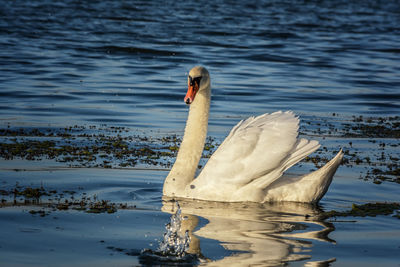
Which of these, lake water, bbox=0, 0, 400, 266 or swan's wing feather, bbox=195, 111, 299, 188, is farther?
swan's wing feather, bbox=195, 111, 299, 188

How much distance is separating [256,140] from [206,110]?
1.20m

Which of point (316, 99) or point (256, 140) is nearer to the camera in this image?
point (256, 140)

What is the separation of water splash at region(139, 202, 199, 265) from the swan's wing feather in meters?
1.49

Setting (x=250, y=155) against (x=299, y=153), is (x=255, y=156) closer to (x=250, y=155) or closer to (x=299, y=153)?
(x=250, y=155)

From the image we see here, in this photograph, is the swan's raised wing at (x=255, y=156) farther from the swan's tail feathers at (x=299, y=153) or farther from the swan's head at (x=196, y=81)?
the swan's head at (x=196, y=81)

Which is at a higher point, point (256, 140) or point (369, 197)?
point (256, 140)

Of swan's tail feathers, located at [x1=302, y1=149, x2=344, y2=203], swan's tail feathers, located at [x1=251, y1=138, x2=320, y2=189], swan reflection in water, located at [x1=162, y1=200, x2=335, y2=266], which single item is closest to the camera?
swan reflection in water, located at [x1=162, y1=200, x2=335, y2=266]

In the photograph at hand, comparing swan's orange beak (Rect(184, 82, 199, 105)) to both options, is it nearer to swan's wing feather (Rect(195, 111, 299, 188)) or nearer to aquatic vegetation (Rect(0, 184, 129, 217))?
swan's wing feather (Rect(195, 111, 299, 188))

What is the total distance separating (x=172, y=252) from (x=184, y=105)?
36.3 feet

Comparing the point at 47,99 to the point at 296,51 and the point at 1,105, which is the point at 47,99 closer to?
the point at 1,105

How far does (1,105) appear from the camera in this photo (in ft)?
52.4

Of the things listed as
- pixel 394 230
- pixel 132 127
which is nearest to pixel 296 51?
pixel 132 127

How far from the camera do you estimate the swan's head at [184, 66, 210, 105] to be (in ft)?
30.3

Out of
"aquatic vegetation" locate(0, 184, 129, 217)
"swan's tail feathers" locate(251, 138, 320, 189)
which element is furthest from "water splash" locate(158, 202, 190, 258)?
"swan's tail feathers" locate(251, 138, 320, 189)
